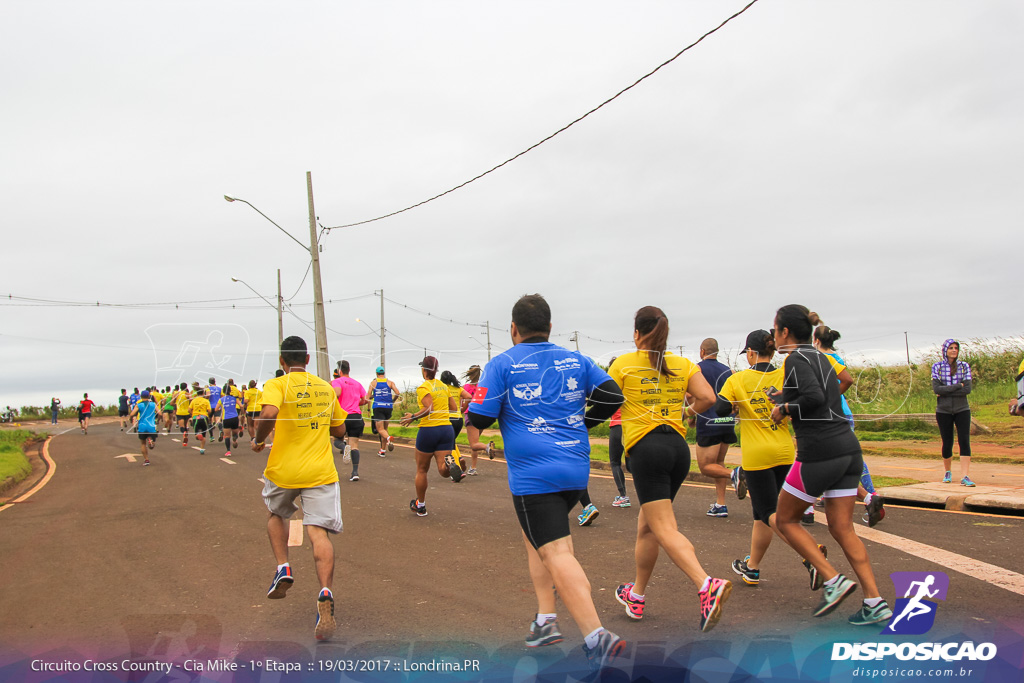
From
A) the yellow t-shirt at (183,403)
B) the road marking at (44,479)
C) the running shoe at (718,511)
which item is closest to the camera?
the running shoe at (718,511)

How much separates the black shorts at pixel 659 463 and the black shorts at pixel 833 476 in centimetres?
82

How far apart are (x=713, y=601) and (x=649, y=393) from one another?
145 cm

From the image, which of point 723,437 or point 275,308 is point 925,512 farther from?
point 275,308

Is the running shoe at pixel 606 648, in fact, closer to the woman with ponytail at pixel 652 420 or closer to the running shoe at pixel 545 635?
the running shoe at pixel 545 635

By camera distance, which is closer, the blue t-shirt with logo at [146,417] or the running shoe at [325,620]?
the running shoe at [325,620]

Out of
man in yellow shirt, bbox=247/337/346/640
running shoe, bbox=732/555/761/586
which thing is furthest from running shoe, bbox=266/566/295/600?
running shoe, bbox=732/555/761/586

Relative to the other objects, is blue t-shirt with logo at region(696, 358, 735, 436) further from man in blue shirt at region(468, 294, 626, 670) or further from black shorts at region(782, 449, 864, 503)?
man in blue shirt at region(468, 294, 626, 670)

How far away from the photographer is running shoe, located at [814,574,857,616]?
466cm

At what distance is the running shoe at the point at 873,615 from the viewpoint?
4578 millimetres

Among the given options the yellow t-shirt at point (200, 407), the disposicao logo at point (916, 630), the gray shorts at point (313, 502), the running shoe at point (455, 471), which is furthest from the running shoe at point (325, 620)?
the yellow t-shirt at point (200, 407)

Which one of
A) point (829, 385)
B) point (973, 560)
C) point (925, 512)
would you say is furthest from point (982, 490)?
point (829, 385)

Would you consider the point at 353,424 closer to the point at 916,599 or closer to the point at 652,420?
the point at 652,420

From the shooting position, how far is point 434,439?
963 centimetres

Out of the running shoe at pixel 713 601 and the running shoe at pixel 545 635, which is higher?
the running shoe at pixel 713 601
